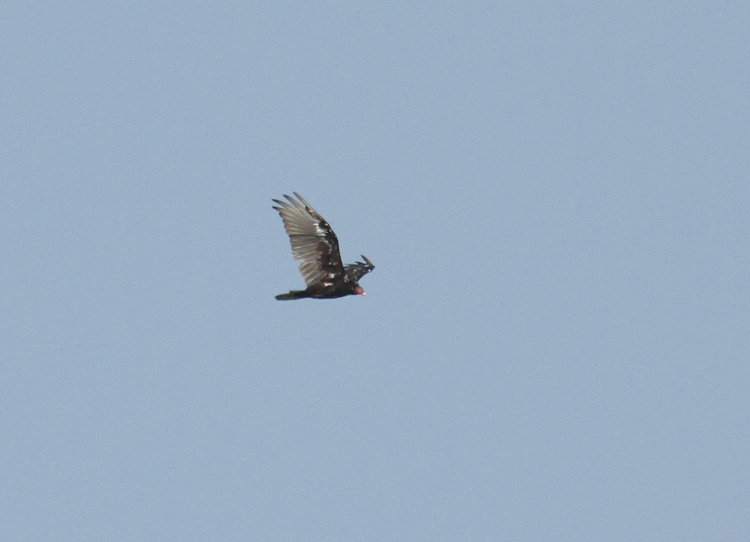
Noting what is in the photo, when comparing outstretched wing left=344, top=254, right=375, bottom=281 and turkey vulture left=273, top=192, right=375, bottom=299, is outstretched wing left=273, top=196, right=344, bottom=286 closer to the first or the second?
turkey vulture left=273, top=192, right=375, bottom=299

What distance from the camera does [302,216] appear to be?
167 ft

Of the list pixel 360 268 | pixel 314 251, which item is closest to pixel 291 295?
pixel 314 251

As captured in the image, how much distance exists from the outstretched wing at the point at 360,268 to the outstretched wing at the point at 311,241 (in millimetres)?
5610

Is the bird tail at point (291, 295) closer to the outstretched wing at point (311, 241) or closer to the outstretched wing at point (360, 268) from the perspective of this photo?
the outstretched wing at point (311, 241)

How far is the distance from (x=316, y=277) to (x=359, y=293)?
2093 millimetres

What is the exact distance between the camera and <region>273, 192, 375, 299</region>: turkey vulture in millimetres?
50969

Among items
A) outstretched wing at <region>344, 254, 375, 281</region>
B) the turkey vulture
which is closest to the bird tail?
the turkey vulture

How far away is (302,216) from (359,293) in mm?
3942

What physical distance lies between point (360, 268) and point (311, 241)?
7525 mm

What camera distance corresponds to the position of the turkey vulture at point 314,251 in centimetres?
5097

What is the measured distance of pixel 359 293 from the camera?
175ft

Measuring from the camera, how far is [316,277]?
5194cm

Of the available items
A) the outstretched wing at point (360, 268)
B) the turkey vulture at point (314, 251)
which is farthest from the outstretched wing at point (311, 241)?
the outstretched wing at point (360, 268)

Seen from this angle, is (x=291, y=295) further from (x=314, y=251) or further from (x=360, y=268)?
(x=360, y=268)
